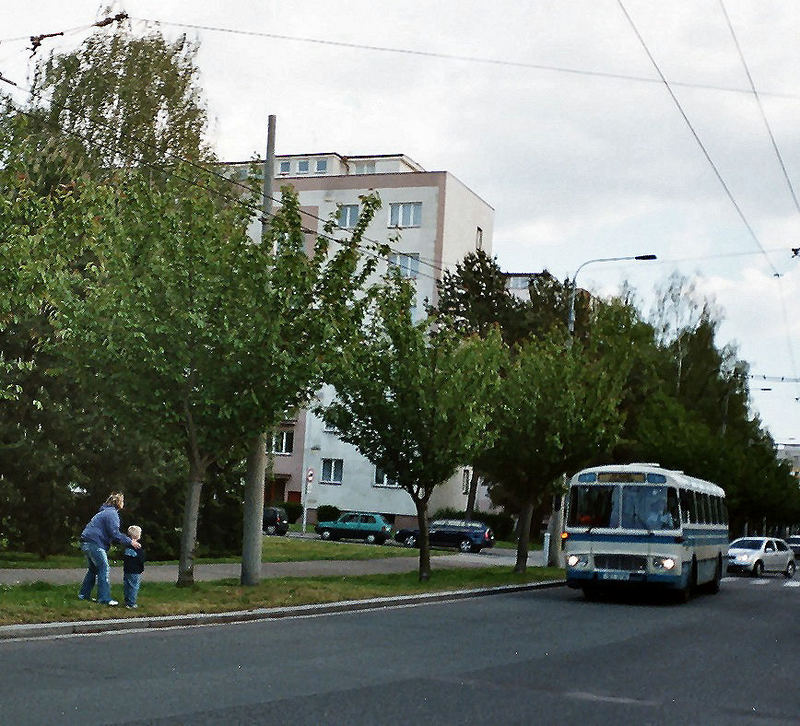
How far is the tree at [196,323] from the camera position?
2078cm

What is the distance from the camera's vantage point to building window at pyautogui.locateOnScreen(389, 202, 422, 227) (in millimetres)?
67000

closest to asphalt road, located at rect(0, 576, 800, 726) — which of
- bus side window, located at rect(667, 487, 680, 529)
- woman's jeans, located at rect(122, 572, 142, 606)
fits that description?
woman's jeans, located at rect(122, 572, 142, 606)

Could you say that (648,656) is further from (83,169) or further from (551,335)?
(83,169)

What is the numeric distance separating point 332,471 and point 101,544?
5119cm

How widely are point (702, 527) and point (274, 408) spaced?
1171cm

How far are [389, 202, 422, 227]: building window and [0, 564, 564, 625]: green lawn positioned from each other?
39.5 meters

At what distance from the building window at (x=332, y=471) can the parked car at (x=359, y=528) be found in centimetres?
1312

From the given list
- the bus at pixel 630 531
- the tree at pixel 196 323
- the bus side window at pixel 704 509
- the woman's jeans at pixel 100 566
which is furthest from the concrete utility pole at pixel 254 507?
the bus side window at pixel 704 509

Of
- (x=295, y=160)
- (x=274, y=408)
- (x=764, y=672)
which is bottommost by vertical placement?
(x=764, y=672)

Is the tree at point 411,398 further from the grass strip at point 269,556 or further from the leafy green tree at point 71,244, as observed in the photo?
the grass strip at point 269,556

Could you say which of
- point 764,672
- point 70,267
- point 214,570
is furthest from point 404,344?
point 764,672

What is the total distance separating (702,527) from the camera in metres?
28.6

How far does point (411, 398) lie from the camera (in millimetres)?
27125

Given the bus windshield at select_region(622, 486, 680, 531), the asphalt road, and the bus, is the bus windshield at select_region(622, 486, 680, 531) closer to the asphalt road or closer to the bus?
the bus
